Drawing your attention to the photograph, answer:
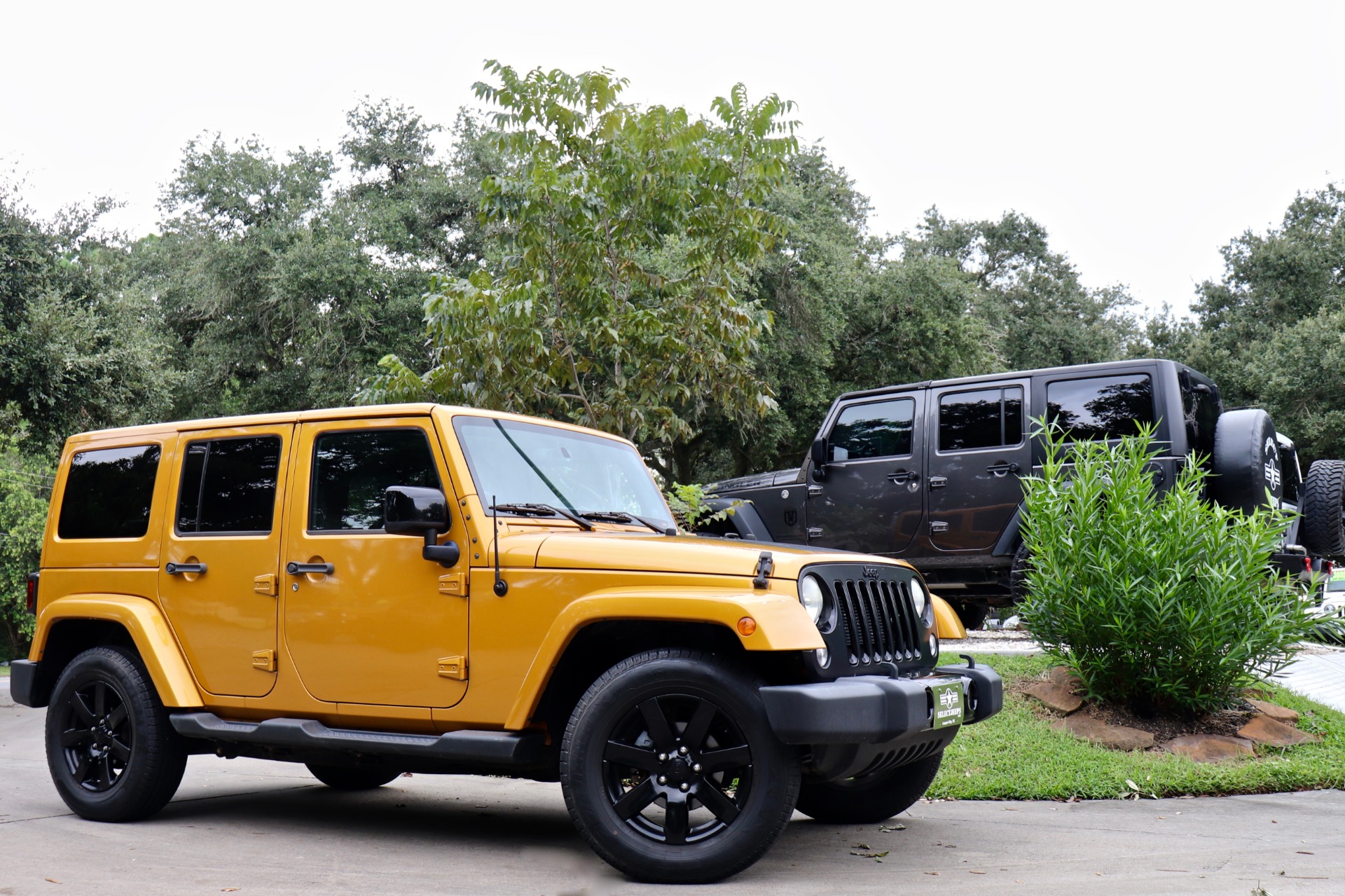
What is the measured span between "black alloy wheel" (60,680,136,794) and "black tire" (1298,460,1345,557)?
356 inches

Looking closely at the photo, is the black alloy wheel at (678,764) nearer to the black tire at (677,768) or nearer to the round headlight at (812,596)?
the black tire at (677,768)

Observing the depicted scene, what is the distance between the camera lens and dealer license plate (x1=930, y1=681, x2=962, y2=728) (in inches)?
184

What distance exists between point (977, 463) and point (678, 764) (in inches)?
235

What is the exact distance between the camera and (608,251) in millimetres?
9297

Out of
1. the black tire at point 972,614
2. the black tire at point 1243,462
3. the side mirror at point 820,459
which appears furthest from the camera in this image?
the black tire at point 972,614

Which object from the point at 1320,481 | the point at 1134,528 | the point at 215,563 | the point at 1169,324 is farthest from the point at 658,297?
the point at 1169,324

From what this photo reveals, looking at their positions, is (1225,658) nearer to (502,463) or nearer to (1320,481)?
(1320,481)

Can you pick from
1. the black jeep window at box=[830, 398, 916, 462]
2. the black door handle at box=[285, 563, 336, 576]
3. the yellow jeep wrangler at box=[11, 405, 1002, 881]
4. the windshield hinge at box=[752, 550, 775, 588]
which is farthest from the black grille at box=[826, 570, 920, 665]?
the black jeep window at box=[830, 398, 916, 462]

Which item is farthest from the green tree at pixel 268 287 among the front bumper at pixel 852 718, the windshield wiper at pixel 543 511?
the front bumper at pixel 852 718

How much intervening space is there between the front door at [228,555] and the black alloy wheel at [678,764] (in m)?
1.92

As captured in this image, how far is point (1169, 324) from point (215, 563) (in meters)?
32.7

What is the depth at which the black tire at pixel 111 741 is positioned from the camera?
5.83m

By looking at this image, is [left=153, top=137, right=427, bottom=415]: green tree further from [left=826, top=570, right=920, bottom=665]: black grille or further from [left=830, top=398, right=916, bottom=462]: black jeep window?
[left=826, top=570, right=920, bottom=665]: black grille

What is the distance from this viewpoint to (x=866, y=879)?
15.3 feet
